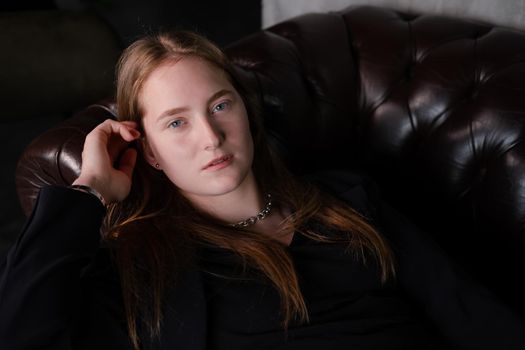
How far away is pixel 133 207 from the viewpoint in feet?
3.79

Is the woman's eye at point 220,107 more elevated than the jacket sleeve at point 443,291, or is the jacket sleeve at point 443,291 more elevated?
the woman's eye at point 220,107

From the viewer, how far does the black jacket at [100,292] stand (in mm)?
867

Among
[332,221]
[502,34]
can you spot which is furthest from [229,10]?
[332,221]

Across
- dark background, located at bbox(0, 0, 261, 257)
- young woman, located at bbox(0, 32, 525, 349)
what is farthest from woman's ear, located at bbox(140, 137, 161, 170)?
dark background, located at bbox(0, 0, 261, 257)

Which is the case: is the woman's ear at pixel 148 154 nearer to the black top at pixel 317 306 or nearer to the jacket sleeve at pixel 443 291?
the black top at pixel 317 306

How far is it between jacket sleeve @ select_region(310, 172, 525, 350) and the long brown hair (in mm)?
60

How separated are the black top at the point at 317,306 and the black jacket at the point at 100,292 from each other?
0.18 ft

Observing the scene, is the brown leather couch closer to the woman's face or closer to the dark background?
the woman's face

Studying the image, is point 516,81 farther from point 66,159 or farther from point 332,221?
point 66,159

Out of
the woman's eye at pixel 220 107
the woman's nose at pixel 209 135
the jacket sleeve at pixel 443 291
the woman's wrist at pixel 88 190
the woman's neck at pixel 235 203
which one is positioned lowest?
the jacket sleeve at pixel 443 291

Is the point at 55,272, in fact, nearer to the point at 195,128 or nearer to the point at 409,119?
the point at 195,128

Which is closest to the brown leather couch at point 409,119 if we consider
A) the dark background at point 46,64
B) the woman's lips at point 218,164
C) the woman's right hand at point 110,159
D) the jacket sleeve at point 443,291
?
the woman's right hand at point 110,159

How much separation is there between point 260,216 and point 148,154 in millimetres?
309

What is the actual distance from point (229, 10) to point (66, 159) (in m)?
1.86
